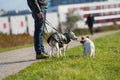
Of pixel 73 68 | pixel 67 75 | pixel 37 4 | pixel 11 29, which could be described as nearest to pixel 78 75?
pixel 67 75

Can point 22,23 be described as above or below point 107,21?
above

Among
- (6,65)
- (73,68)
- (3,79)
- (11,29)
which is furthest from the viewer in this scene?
(11,29)

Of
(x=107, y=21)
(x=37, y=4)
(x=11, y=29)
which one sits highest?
(x=37, y=4)

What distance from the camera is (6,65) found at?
38.9ft

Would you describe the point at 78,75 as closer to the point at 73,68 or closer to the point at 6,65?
the point at 73,68

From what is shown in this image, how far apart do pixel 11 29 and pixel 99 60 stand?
51.5 meters

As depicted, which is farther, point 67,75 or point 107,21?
point 107,21

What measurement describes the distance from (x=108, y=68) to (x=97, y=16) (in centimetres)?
15769

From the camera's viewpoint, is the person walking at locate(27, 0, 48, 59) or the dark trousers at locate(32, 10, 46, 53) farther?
the dark trousers at locate(32, 10, 46, 53)

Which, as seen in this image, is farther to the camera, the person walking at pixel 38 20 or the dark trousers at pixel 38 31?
A: the dark trousers at pixel 38 31

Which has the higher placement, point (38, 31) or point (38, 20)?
point (38, 20)

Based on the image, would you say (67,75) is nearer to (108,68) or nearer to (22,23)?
(108,68)

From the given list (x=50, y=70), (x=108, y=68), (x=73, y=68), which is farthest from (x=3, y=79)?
(x=108, y=68)

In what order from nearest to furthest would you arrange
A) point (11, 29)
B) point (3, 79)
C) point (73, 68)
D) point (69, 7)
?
point (3, 79) < point (73, 68) < point (11, 29) < point (69, 7)
